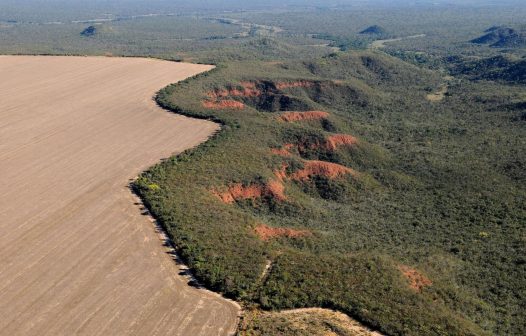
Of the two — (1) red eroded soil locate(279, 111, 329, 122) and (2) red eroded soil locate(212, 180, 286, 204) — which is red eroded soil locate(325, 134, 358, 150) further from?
(2) red eroded soil locate(212, 180, 286, 204)

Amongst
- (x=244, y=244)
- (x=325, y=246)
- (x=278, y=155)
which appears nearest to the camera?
(x=244, y=244)

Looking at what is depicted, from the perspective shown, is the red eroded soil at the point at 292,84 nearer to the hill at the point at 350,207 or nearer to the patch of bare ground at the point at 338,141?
the hill at the point at 350,207

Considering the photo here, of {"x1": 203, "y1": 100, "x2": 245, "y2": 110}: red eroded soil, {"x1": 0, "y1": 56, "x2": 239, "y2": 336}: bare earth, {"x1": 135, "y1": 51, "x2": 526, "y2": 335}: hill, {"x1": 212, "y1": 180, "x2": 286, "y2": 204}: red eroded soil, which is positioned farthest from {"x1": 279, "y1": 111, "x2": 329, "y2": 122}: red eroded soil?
{"x1": 212, "y1": 180, "x2": 286, "y2": 204}: red eroded soil

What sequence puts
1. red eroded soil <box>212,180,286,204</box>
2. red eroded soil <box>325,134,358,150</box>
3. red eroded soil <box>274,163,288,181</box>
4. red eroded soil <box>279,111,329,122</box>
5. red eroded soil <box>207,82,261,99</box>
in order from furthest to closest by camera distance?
red eroded soil <box>207,82,261,99</box> → red eroded soil <box>279,111,329,122</box> → red eroded soil <box>325,134,358,150</box> → red eroded soil <box>274,163,288,181</box> → red eroded soil <box>212,180,286,204</box>

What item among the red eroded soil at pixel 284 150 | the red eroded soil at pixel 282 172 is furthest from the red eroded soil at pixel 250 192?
the red eroded soil at pixel 284 150

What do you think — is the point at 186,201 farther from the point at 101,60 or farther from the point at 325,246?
the point at 101,60

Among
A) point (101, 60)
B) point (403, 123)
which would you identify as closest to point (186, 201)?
point (403, 123)
